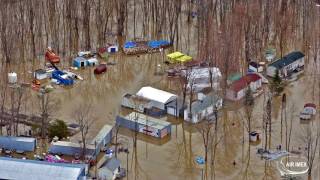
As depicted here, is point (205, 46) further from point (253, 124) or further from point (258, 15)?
point (253, 124)

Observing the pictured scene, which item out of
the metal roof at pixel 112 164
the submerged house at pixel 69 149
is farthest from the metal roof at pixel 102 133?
the metal roof at pixel 112 164

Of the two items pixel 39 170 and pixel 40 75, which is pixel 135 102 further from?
pixel 39 170

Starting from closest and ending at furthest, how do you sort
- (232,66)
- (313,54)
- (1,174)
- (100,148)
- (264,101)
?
(1,174) → (100,148) → (264,101) → (232,66) → (313,54)

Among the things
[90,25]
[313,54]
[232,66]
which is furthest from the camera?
[90,25]

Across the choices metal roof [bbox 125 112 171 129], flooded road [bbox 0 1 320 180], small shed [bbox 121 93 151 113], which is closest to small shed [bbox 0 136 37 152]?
flooded road [bbox 0 1 320 180]

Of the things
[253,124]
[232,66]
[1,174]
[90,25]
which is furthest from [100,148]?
[90,25]

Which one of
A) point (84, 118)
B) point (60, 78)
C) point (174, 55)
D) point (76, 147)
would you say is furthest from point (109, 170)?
point (174, 55)

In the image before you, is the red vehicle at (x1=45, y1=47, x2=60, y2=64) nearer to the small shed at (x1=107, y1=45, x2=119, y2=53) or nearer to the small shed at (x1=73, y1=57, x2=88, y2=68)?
the small shed at (x1=73, y1=57, x2=88, y2=68)
